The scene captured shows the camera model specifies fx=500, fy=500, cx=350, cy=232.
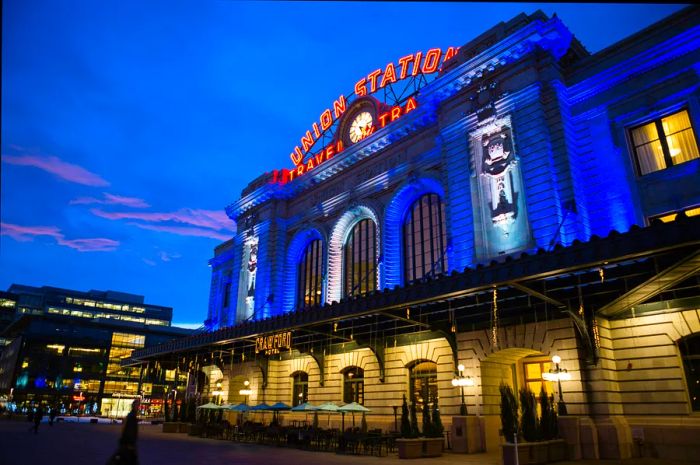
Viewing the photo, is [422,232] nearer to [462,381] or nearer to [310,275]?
[310,275]

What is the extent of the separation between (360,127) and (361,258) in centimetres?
1193

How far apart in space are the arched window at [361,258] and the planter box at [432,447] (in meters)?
16.6

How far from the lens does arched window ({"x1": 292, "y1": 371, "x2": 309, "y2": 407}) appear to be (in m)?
38.8

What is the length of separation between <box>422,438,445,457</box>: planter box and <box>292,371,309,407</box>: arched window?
18109 mm

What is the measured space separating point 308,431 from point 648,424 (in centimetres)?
1654

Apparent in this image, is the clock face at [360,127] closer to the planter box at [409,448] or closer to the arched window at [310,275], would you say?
the arched window at [310,275]

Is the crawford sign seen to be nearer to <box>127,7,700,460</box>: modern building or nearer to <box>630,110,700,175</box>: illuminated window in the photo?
<box>127,7,700,460</box>: modern building

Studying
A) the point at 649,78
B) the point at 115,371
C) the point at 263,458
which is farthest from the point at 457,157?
the point at 115,371

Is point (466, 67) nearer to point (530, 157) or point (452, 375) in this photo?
point (530, 157)

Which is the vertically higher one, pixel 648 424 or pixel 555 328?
pixel 555 328

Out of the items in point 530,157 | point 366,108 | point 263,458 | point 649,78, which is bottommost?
point 263,458

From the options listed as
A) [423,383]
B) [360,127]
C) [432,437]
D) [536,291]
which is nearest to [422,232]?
[423,383]

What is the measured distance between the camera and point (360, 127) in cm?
4388

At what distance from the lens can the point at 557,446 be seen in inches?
759
